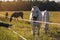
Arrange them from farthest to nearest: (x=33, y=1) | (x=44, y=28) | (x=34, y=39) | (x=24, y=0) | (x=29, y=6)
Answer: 1. (x=24, y=0)
2. (x=33, y=1)
3. (x=29, y=6)
4. (x=44, y=28)
5. (x=34, y=39)

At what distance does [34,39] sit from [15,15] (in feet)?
40.2

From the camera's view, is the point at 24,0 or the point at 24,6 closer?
the point at 24,6

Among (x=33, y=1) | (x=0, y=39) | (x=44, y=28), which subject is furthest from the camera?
(x=33, y=1)

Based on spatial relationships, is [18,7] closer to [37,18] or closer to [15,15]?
[15,15]

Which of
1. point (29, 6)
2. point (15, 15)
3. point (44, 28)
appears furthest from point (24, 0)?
point (44, 28)

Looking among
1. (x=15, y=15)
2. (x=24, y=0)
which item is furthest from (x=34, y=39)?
(x=24, y=0)

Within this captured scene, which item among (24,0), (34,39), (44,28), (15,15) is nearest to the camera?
(34,39)

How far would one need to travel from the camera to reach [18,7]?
4044cm

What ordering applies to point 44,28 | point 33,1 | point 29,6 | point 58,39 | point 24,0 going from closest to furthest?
point 58,39 → point 44,28 → point 29,6 → point 33,1 → point 24,0

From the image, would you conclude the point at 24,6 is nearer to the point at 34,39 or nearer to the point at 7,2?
the point at 7,2

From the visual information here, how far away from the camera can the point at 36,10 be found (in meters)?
9.90

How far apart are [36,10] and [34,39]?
4.63 ft

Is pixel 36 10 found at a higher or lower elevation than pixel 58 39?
higher

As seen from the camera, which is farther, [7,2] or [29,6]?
[7,2]
